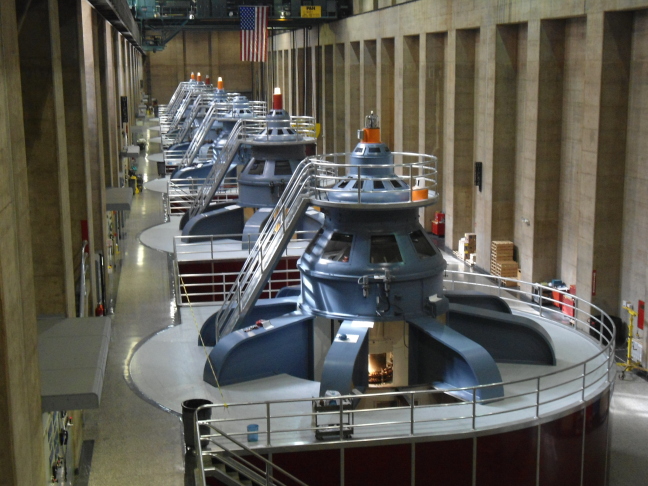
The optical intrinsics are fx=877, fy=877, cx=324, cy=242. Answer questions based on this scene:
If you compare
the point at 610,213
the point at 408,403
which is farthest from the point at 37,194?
the point at 610,213

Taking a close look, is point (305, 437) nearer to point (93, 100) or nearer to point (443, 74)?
point (93, 100)

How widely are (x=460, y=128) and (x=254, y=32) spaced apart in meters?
13.2

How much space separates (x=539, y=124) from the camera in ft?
73.9

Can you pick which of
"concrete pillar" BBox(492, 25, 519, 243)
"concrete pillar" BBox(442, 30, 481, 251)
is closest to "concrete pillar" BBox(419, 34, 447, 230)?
"concrete pillar" BBox(442, 30, 481, 251)

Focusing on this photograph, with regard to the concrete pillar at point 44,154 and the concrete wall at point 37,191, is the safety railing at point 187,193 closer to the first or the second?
the concrete wall at point 37,191

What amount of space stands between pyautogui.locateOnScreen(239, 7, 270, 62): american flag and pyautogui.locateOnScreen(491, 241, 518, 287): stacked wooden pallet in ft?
54.3

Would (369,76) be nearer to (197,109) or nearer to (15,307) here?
(197,109)

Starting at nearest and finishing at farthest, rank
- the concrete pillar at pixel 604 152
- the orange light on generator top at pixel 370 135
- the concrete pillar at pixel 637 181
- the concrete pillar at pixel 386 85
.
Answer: the orange light on generator top at pixel 370 135, the concrete pillar at pixel 637 181, the concrete pillar at pixel 604 152, the concrete pillar at pixel 386 85

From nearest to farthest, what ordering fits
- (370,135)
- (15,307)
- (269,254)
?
(15,307) → (370,135) → (269,254)

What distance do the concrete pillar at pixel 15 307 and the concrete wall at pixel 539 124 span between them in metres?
13.2

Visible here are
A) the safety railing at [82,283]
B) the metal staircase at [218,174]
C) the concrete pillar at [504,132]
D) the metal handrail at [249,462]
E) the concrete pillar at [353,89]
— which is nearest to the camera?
the metal handrail at [249,462]

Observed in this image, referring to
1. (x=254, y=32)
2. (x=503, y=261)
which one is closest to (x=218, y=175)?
(x=503, y=261)

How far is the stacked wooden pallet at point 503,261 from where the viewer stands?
78.8 ft

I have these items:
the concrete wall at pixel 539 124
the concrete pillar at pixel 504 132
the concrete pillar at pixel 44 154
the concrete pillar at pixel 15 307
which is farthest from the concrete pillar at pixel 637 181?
the concrete pillar at pixel 15 307
